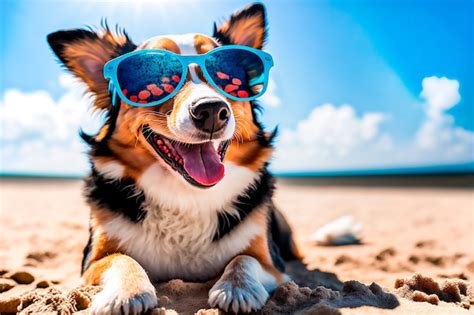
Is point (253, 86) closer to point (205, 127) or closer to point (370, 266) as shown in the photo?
point (205, 127)

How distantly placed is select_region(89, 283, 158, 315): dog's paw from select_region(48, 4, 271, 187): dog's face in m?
0.78

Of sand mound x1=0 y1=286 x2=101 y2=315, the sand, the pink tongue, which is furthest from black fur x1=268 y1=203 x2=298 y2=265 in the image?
sand mound x1=0 y1=286 x2=101 y2=315

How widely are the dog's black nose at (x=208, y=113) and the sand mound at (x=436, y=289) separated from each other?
1358 mm

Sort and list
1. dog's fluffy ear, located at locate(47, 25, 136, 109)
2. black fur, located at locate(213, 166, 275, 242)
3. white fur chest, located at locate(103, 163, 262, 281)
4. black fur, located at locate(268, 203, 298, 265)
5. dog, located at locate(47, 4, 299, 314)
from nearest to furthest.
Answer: dog, located at locate(47, 4, 299, 314) → white fur chest, located at locate(103, 163, 262, 281) → black fur, located at locate(213, 166, 275, 242) → dog's fluffy ear, located at locate(47, 25, 136, 109) → black fur, located at locate(268, 203, 298, 265)

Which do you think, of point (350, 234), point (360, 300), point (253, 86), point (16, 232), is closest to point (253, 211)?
point (253, 86)

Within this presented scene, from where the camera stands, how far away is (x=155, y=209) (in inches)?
116

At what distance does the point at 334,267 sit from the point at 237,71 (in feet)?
6.17

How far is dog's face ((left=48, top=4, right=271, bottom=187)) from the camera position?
8.66ft

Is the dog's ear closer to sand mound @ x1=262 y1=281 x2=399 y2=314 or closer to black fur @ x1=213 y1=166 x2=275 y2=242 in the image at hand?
black fur @ x1=213 y1=166 x2=275 y2=242

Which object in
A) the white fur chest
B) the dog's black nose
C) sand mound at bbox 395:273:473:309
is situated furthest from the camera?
the white fur chest

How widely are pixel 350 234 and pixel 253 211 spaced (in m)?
2.39

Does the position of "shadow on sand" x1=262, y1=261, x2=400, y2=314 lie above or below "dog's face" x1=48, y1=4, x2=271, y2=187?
below

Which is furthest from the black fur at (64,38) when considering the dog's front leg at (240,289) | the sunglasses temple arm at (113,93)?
the dog's front leg at (240,289)

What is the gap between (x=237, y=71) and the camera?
3.15 meters
